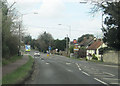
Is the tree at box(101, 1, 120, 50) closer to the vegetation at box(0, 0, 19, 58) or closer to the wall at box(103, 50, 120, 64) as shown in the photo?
the wall at box(103, 50, 120, 64)

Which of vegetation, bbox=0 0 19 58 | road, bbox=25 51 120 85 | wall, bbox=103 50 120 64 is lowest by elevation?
road, bbox=25 51 120 85

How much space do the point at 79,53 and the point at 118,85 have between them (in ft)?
181

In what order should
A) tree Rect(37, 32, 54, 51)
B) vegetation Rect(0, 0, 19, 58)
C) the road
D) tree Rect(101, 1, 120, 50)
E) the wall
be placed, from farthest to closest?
tree Rect(37, 32, 54, 51)
the wall
tree Rect(101, 1, 120, 50)
vegetation Rect(0, 0, 19, 58)
the road

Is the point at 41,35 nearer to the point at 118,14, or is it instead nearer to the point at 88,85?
the point at 118,14

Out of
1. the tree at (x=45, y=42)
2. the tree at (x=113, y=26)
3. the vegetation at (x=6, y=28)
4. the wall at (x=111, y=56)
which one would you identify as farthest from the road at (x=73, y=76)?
the tree at (x=45, y=42)

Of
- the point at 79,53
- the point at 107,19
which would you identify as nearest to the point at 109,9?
the point at 107,19

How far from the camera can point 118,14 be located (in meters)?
26.5

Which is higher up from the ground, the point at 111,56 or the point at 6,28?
the point at 6,28

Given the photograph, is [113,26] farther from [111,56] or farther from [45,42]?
[45,42]

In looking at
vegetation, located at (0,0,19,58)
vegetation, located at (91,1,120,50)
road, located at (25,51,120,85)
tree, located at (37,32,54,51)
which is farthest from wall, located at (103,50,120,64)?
tree, located at (37,32,54,51)

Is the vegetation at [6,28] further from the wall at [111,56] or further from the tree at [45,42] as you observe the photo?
the tree at [45,42]

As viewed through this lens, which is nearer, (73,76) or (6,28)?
(73,76)

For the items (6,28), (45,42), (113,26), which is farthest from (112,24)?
(45,42)

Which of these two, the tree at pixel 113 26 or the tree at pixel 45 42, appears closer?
the tree at pixel 113 26
